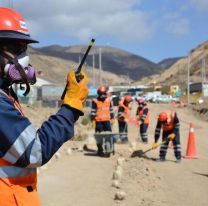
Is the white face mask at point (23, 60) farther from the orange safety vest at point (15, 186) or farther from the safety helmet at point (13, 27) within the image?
the orange safety vest at point (15, 186)

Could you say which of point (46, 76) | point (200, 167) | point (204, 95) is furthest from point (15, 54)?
point (46, 76)

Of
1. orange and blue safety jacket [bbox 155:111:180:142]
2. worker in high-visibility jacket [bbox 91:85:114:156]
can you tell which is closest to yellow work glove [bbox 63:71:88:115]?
orange and blue safety jacket [bbox 155:111:180:142]

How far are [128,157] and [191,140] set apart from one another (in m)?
2.18

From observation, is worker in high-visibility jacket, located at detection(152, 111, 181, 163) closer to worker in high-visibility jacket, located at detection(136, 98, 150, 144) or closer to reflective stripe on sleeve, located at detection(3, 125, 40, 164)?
worker in high-visibility jacket, located at detection(136, 98, 150, 144)

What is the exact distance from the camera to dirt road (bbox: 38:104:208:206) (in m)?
9.04

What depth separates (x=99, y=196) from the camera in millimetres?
9242

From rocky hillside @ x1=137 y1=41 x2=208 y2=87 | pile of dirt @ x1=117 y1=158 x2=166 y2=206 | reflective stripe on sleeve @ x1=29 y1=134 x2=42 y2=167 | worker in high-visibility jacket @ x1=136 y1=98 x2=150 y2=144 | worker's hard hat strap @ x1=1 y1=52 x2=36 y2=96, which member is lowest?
pile of dirt @ x1=117 y1=158 x2=166 y2=206

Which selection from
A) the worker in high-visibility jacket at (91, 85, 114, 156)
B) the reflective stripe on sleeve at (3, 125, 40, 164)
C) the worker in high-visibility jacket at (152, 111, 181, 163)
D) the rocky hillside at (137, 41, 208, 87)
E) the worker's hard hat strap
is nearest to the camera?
the reflective stripe on sleeve at (3, 125, 40, 164)

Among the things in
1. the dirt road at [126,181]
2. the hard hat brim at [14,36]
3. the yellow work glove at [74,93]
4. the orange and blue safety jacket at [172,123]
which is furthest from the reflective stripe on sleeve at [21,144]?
the orange and blue safety jacket at [172,123]

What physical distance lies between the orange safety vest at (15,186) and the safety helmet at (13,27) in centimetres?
71

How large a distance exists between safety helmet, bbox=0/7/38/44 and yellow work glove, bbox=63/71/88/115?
0.34 m

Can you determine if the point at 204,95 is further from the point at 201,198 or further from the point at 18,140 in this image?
the point at 18,140

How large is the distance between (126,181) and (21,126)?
26.7ft

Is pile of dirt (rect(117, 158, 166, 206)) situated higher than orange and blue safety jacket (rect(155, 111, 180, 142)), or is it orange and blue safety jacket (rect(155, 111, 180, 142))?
orange and blue safety jacket (rect(155, 111, 180, 142))
